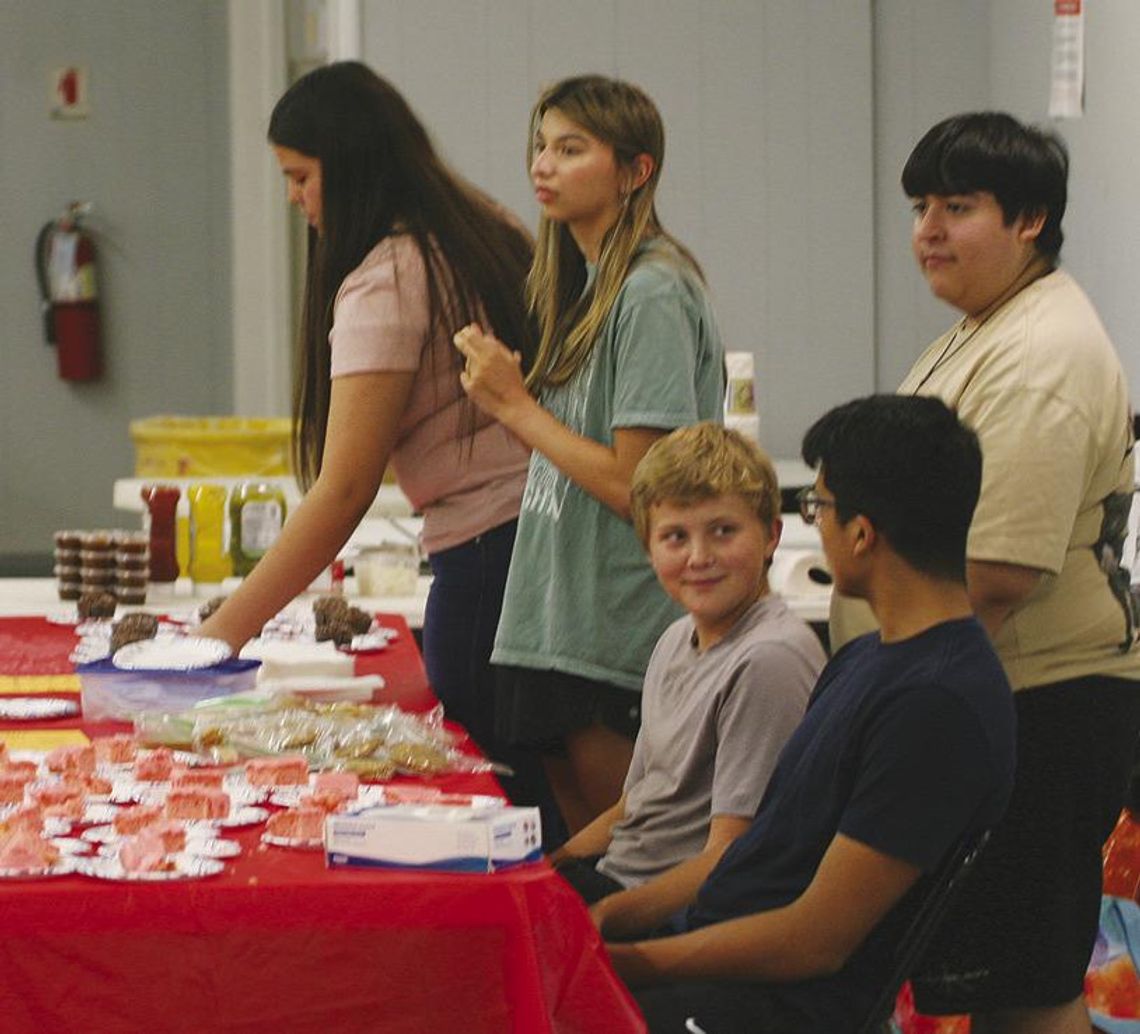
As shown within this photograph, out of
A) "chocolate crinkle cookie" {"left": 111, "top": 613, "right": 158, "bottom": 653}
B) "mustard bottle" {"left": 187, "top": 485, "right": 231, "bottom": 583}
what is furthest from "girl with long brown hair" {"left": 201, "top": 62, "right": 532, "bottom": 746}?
"mustard bottle" {"left": 187, "top": 485, "right": 231, "bottom": 583}

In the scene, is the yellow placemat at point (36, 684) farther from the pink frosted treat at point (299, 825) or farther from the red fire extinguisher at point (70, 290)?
the red fire extinguisher at point (70, 290)

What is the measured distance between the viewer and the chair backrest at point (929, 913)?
1830 mm

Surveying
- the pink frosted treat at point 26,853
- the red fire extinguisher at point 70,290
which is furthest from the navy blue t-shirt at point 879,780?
the red fire extinguisher at point 70,290

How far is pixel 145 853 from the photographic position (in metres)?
1.70

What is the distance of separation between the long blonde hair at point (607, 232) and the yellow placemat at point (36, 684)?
2.40ft

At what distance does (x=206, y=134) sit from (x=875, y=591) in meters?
5.97

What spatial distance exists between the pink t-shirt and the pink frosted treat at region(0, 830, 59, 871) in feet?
3.16

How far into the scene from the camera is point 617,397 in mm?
2527

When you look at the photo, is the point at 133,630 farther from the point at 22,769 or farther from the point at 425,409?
the point at 22,769

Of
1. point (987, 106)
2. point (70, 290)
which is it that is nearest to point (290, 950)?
point (987, 106)

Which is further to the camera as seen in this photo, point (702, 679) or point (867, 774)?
point (702, 679)

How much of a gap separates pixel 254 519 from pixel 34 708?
1.27m

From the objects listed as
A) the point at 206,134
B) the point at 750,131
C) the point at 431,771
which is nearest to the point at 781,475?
the point at 750,131

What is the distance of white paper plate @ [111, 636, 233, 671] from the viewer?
237cm
